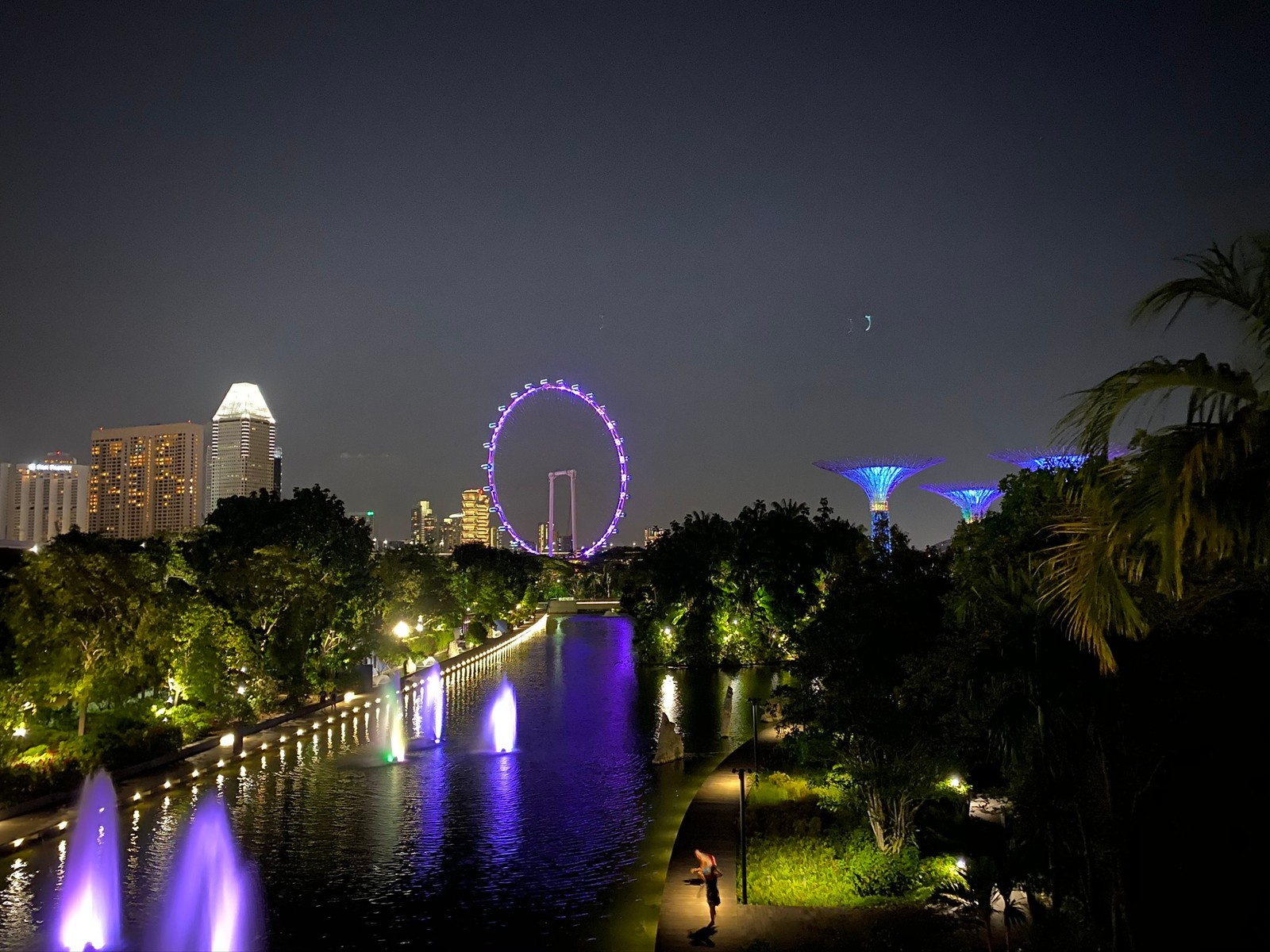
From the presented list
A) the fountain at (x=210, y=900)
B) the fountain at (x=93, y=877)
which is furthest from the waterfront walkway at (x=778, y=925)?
the fountain at (x=93, y=877)

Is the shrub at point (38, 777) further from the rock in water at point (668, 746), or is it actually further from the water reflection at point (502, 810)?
the rock in water at point (668, 746)

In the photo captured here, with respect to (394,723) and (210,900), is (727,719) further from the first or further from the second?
(210,900)

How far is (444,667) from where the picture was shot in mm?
49875

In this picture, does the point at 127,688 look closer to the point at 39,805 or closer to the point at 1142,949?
the point at 39,805

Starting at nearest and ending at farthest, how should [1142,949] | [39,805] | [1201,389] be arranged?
[1201,389] → [1142,949] → [39,805]

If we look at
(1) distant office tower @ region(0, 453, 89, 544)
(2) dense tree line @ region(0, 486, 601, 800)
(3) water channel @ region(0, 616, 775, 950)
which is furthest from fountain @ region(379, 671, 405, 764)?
(1) distant office tower @ region(0, 453, 89, 544)

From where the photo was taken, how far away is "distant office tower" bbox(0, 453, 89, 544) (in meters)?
174

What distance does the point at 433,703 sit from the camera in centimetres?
3912

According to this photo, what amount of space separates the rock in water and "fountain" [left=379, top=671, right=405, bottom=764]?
7210mm

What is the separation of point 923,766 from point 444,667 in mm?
37364

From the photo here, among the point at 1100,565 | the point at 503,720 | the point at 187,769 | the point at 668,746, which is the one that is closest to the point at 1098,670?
the point at 1100,565

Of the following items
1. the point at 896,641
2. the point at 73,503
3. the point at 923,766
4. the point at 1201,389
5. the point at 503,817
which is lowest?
the point at 503,817

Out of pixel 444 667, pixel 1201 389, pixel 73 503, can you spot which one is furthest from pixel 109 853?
pixel 73 503

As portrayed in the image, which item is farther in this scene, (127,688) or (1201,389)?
(127,688)
